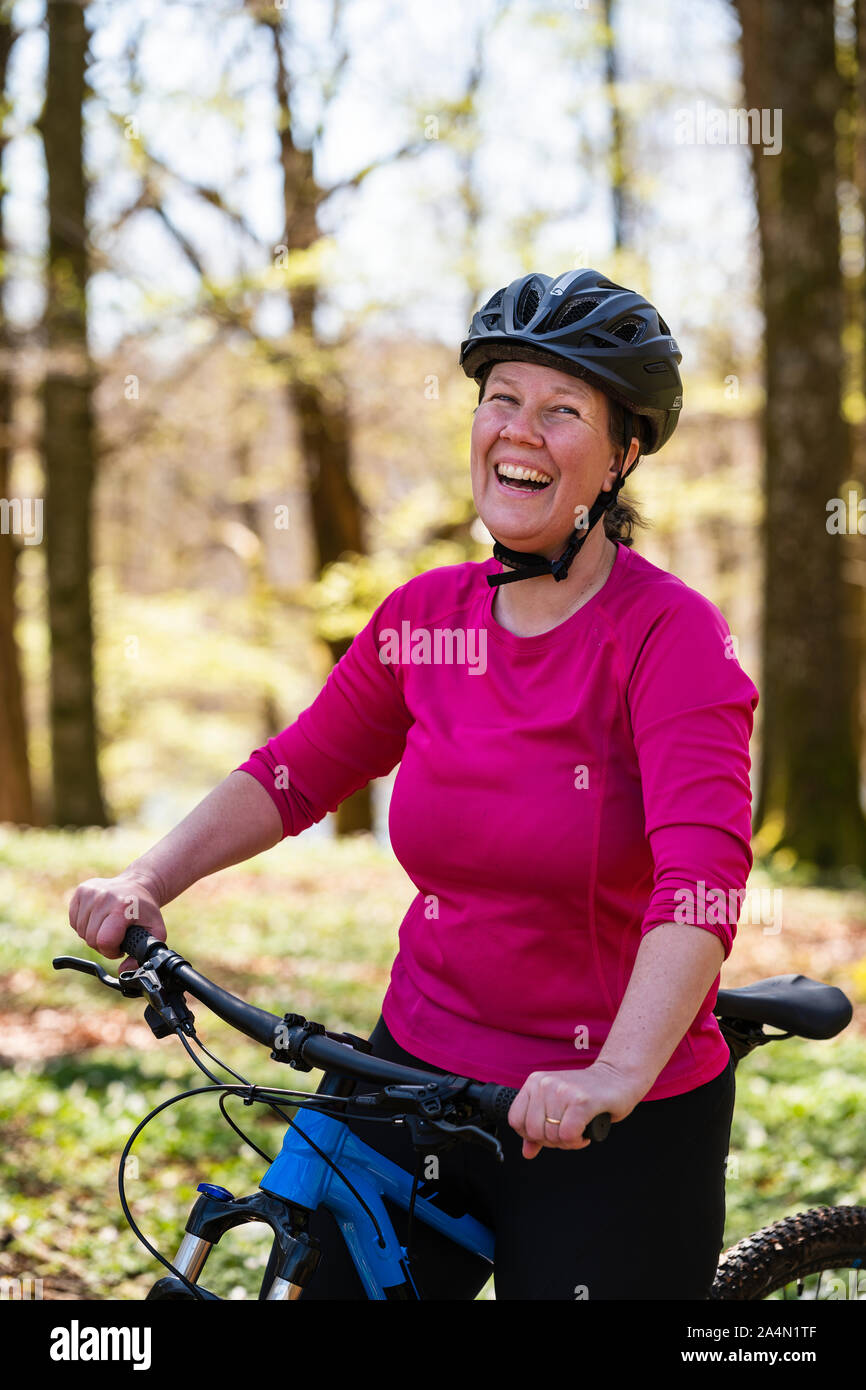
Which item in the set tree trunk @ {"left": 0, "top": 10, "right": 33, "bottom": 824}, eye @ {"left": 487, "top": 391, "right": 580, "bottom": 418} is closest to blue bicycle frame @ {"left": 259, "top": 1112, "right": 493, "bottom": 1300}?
eye @ {"left": 487, "top": 391, "right": 580, "bottom": 418}

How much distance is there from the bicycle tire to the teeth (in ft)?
5.36

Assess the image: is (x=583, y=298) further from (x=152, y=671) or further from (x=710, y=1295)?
(x=152, y=671)

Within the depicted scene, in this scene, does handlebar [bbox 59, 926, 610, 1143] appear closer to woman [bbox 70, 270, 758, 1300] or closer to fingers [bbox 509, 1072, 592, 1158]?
fingers [bbox 509, 1072, 592, 1158]

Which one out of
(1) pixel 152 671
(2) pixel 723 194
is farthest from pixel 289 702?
(2) pixel 723 194

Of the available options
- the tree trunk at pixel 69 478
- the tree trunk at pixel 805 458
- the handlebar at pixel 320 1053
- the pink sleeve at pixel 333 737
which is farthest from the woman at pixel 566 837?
the tree trunk at pixel 69 478

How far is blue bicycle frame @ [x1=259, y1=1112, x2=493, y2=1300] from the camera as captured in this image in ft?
7.70

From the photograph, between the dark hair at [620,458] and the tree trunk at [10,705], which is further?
the tree trunk at [10,705]

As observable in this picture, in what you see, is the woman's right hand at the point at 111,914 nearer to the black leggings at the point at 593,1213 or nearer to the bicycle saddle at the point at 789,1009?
the black leggings at the point at 593,1213

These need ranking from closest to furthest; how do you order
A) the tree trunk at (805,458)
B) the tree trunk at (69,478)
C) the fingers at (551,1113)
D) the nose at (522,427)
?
the fingers at (551,1113), the nose at (522,427), the tree trunk at (805,458), the tree trunk at (69,478)

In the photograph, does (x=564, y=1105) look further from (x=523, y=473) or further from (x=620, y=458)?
(x=620, y=458)

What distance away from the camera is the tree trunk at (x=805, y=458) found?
40.7ft

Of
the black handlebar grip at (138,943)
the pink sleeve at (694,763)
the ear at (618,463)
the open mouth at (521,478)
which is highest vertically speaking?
the ear at (618,463)

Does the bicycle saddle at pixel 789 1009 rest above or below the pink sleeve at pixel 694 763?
below

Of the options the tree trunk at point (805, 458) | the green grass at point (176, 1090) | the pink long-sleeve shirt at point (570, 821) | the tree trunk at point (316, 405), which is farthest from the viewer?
the tree trunk at point (316, 405)
